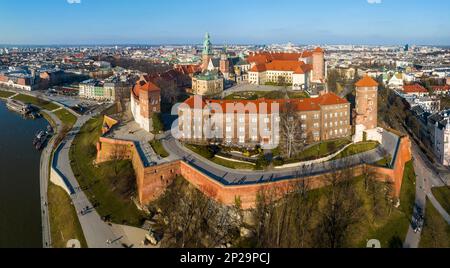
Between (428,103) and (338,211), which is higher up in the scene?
(428,103)

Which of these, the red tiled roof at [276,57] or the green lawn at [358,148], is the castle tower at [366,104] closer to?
the green lawn at [358,148]

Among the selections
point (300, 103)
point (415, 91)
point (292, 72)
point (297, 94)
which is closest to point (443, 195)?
point (300, 103)

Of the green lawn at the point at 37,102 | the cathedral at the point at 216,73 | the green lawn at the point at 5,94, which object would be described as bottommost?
the green lawn at the point at 37,102

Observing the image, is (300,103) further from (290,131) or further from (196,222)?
(196,222)

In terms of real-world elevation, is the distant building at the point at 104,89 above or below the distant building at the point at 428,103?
above

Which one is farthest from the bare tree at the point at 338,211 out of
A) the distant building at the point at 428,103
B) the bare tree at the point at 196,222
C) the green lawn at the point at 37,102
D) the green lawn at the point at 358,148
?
the green lawn at the point at 37,102

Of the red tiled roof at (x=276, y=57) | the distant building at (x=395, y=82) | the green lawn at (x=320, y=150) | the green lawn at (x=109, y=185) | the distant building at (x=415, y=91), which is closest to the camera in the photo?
the green lawn at (x=109, y=185)

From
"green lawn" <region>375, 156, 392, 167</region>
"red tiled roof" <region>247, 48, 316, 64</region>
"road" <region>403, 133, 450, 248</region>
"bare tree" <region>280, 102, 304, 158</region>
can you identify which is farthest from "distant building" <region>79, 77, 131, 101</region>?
"green lawn" <region>375, 156, 392, 167</region>
